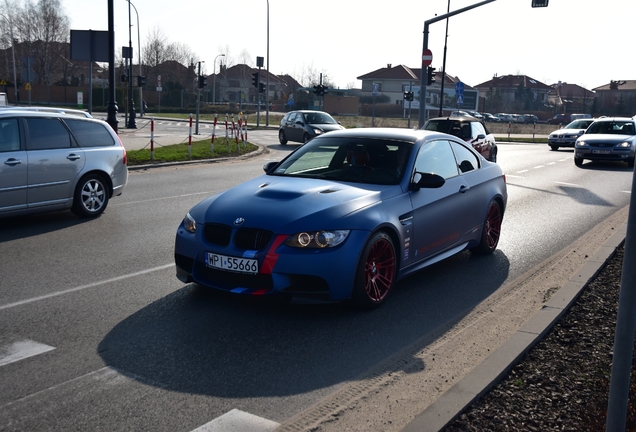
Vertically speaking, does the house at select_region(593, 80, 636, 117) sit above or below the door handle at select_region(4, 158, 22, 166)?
above

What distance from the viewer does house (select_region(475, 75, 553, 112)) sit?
124637 millimetres

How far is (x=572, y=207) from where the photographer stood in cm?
1325

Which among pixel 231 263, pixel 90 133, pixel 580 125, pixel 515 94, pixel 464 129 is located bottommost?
pixel 231 263

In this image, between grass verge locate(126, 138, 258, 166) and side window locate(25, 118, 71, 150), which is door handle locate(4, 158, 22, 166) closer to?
side window locate(25, 118, 71, 150)

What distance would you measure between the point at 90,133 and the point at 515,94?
129004mm

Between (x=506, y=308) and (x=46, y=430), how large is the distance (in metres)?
4.10

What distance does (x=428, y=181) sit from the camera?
657cm

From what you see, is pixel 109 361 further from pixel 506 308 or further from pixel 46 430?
pixel 506 308

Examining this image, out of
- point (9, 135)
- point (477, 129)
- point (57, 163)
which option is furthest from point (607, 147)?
point (9, 135)

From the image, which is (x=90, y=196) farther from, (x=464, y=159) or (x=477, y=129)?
(x=477, y=129)

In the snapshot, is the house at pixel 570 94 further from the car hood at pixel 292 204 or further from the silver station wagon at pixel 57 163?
the car hood at pixel 292 204

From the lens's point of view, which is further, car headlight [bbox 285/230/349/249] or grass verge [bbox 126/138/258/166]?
grass verge [bbox 126/138/258/166]

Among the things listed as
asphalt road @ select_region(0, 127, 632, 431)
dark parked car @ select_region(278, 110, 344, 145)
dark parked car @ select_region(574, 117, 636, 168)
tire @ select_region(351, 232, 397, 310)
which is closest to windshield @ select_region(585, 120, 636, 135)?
dark parked car @ select_region(574, 117, 636, 168)

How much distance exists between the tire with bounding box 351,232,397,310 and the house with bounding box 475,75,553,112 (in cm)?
12277
